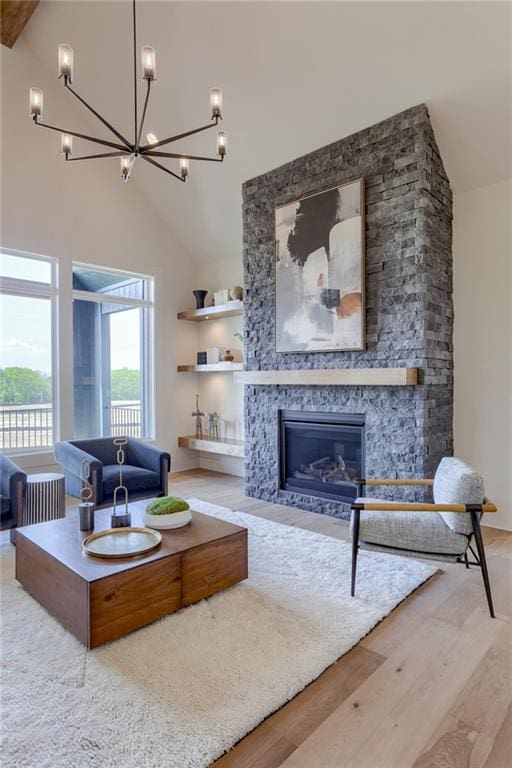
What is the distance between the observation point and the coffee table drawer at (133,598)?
6.79 feet

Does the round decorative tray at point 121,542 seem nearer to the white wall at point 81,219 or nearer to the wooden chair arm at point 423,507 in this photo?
the wooden chair arm at point 423,507

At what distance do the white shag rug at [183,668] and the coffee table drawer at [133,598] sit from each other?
68 mm

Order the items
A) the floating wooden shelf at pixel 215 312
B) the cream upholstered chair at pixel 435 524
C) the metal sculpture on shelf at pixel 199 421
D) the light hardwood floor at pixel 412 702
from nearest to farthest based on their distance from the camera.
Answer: the light hardwood floor at pixel 412 702
the cream upholstered chair at pixel 435 524
the floating wooden shelf at pixel 215 312
the metal sculpture on shelf at pixel 199 421

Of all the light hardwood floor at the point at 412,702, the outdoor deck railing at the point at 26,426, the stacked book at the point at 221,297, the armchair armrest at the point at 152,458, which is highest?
the stacked book at the point at 221,297

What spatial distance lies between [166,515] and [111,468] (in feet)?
5.77

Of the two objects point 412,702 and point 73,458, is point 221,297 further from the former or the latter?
point 412,702

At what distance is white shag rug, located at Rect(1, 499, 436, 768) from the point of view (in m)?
1.57

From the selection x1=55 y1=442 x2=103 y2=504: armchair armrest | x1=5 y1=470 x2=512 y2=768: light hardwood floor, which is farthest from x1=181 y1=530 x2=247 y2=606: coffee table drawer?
x1=55 y1=442 x2=103 y2=504: armchair armrest

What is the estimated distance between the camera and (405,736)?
1621mm

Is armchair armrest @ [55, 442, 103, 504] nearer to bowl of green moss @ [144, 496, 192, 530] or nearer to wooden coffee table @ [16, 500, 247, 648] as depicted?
wooden coffee table @ [16, 500, 247, 648]

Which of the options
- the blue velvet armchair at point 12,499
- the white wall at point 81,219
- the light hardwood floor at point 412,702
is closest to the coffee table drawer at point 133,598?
the light hardwood floor at point 412,702

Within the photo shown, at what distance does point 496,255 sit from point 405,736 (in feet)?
12.2

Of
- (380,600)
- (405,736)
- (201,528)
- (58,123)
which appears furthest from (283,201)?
(405,736)

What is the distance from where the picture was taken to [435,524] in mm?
2521
